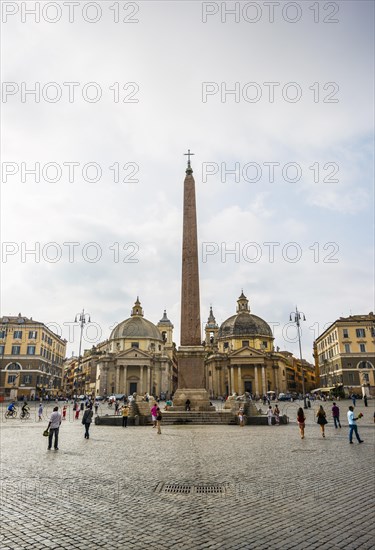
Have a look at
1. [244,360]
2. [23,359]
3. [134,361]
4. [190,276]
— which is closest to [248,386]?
[244,360]

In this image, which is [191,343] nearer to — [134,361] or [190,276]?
[190,276]

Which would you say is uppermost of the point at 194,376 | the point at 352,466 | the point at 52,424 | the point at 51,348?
the point at 51,348

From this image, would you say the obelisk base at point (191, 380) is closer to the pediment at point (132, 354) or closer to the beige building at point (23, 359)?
the beige building at point (23, 359)

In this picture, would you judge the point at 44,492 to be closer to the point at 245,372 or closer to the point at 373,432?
the point at 373,432

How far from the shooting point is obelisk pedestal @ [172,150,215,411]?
22.7 metres

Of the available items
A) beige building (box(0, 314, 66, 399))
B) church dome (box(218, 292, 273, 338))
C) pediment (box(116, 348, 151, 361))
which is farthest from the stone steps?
church dome (box(218, 292, 273, 338))

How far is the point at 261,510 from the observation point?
5.95m

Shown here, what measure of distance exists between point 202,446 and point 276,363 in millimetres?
63863

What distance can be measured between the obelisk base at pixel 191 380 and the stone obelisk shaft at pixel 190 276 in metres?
0.61

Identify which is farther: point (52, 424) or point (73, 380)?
point (73, 380)

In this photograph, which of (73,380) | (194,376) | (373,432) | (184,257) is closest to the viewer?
(373,432)

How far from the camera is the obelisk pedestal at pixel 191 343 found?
2267 centimetres

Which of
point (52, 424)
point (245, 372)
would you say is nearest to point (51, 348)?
point (245, 372)

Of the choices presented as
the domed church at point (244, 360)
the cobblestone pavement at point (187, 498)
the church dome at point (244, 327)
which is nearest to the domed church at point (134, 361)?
the domed church at point (244, 360)
